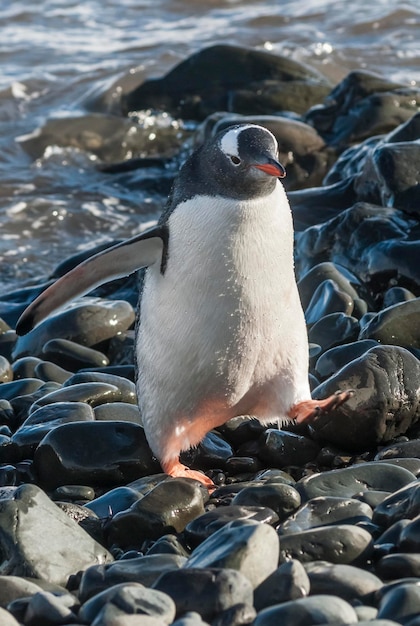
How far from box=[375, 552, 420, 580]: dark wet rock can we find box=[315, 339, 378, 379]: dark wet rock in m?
2.17

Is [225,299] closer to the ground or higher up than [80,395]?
higher up

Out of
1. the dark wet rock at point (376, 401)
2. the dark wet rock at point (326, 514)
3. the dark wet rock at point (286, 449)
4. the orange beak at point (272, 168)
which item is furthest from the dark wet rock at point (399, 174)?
the dark wet rock at point (326, 514)

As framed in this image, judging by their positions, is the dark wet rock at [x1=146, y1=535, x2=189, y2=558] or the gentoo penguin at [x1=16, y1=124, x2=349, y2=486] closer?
the dark wet rock at [x1=146, y1=535, x2=189, y2=558]

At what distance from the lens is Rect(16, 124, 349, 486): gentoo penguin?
15.0 ft

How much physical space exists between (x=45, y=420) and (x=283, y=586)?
2.21 m

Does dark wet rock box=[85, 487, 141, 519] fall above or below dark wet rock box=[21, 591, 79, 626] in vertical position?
below

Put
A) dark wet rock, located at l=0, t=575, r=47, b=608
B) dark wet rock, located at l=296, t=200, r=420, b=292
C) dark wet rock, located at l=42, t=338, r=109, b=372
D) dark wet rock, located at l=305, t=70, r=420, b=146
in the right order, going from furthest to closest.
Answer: dark wet rock, located at l=305, t=70, r=420, b=146 < dark wet rock, located at l=296, t=200, r=420, b=292 < dark wet rock, located at l=42, t=338, r=109, b=372 < dark wet rock, located at l=0, t=575, r=47, b=608

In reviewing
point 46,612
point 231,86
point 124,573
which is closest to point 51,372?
point 124,573

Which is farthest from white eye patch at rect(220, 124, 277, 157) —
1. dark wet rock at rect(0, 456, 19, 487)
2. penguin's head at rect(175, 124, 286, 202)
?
dark wet rock at rect(0, 456, 19, 487)

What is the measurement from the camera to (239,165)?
14.8ft

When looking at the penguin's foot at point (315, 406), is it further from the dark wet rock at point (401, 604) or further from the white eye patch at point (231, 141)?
the dark wet rock at point (401, 604)

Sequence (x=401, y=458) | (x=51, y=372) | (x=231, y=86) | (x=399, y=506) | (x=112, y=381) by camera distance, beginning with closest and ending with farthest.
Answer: (x=399, y=506)
(x=401, y=458)
(x=112, y=381)
(x=51, y=372)
(x=231, y=86)

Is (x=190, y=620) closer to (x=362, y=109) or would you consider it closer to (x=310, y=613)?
(x=310, y=613)

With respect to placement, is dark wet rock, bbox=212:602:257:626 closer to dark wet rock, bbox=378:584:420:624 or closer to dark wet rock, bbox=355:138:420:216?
dark wet rock, bbox=378:584:420:624
